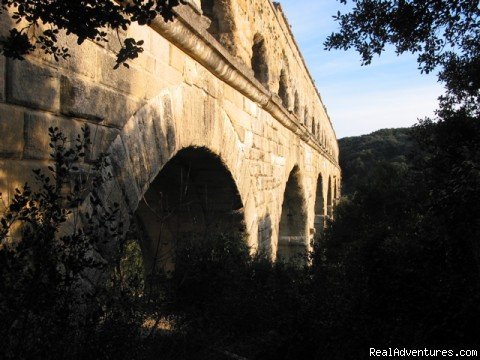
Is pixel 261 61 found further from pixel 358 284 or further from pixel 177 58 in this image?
pixel 358 284

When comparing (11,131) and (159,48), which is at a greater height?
(159,48)

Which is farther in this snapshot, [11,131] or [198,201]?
[198,201]

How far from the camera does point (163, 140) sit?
10.0ft

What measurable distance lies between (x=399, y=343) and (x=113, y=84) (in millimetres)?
2741

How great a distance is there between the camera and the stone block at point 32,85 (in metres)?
1.82

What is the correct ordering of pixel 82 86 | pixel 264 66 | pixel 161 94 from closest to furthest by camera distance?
pixel 82 86
pixel 161 94
pixel 264 66

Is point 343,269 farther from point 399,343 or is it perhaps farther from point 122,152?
point 122,152

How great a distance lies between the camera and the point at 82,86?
226 cm

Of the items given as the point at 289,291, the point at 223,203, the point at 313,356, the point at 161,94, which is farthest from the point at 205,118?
the point at 313,356

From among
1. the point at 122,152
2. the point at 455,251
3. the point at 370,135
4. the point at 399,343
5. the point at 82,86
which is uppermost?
the point at 370,135

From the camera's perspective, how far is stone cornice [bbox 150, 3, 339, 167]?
3.13 metres

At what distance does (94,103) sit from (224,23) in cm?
274

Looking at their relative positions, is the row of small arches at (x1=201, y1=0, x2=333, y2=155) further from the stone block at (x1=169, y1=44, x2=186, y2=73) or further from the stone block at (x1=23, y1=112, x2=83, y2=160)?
the stone block at (x1=23, y1=112, x2=83, y2=160)

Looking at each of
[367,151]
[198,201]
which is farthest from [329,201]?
[367,151]
